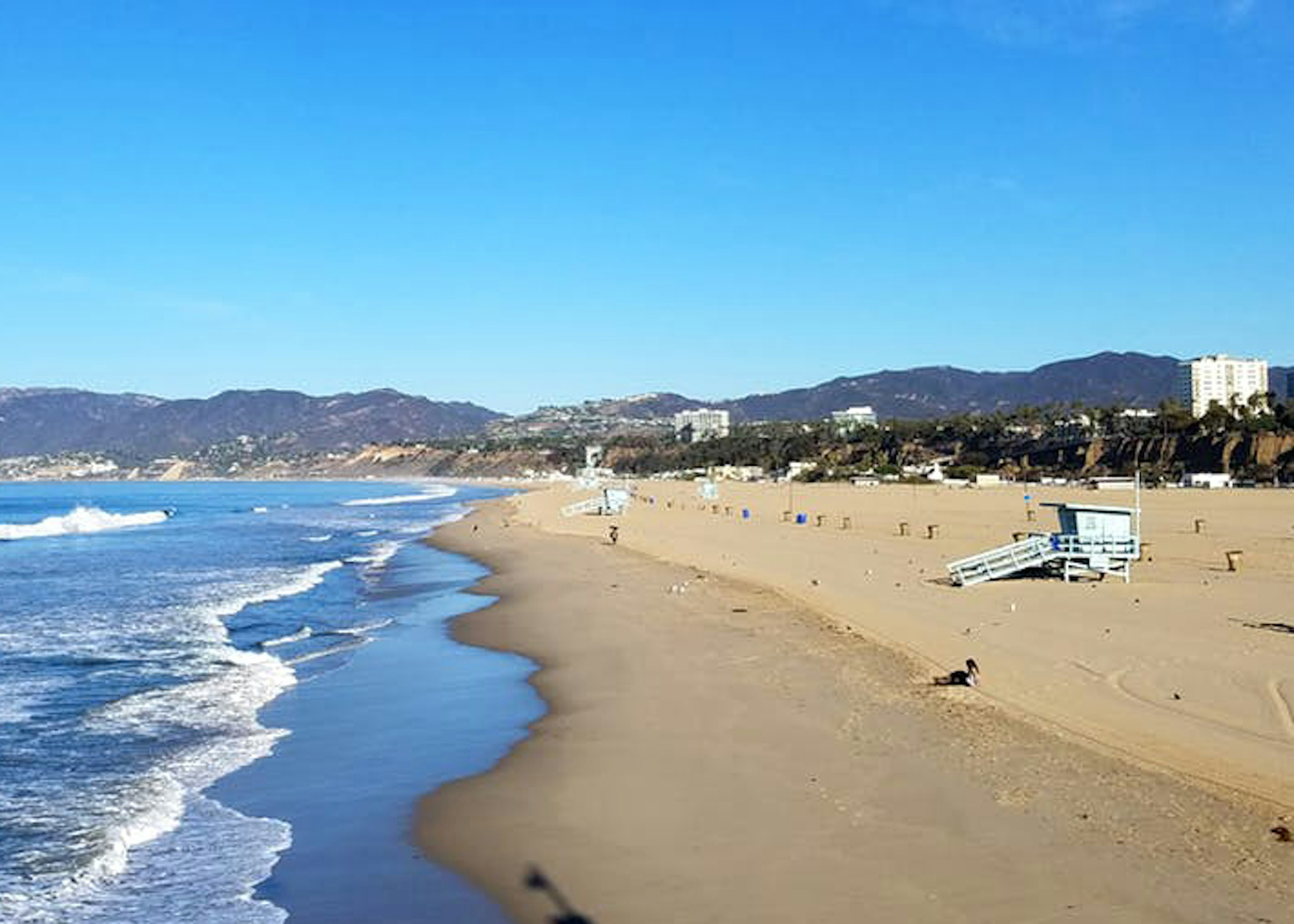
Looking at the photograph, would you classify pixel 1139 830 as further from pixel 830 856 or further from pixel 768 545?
pixel 768 545

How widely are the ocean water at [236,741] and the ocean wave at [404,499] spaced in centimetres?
6816

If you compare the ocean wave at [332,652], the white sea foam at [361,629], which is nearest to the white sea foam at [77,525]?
the white sea foam at [361,629]

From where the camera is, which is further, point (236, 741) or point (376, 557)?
point (376, 557)

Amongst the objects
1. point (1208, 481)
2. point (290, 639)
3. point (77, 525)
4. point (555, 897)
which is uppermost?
point (555, 897)

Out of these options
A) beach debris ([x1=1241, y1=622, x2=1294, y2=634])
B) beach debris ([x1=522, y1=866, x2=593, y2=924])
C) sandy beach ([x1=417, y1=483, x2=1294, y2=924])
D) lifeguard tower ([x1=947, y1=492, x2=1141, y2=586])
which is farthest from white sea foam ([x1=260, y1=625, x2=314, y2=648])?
beach debris ([x1=1241, y1=622, x2=1294, y2=634])

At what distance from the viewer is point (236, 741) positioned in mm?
13578

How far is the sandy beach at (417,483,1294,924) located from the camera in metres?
7.73

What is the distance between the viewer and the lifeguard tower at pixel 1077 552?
2433cm

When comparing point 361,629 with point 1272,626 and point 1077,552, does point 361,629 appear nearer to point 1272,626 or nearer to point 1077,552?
point 1077,552

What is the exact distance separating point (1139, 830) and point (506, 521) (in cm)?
5412

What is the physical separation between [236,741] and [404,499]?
10303cm

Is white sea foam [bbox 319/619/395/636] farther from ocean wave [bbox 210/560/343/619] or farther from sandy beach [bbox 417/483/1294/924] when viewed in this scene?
ocean wave [bbox 210/560/343/619]

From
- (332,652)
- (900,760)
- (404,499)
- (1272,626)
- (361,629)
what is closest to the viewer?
(900,760)

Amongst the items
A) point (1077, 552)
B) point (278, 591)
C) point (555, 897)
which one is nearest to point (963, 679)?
point (555, 897)
